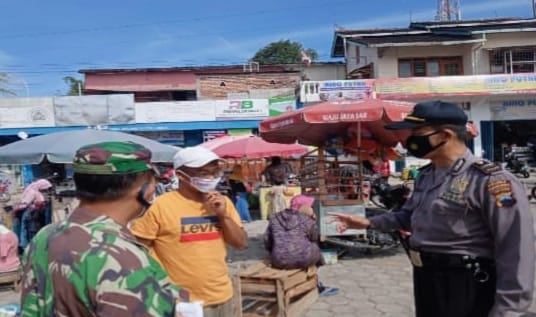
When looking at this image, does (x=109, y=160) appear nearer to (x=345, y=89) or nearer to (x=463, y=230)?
(x=463, y=230)

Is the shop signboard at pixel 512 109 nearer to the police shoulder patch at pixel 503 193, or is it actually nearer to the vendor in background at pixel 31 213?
the vendor in background at pixel 31 213

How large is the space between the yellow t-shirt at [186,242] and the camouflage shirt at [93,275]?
1388 millimetres

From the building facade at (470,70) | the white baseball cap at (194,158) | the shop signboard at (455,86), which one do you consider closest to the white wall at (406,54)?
the building facade at (470,70)

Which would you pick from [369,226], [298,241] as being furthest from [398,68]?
[369,226]

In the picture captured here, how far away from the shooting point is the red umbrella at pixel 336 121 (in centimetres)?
686

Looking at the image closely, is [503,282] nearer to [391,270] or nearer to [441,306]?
[441,306]

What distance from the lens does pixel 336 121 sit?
704cm

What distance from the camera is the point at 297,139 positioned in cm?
859

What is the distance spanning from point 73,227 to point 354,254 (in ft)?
22.6

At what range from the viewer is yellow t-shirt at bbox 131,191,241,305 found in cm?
298

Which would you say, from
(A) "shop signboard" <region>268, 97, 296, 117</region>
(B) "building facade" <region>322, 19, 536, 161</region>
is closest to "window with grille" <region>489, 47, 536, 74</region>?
(B) "building facade" <region>322, 19, 536, 161</region>

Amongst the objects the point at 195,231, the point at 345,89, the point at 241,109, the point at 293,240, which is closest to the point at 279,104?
the point at 241,109

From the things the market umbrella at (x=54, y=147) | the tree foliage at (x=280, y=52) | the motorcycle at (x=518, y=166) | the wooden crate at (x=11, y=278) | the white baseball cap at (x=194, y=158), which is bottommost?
the motorcycle at (x=518, y=166)

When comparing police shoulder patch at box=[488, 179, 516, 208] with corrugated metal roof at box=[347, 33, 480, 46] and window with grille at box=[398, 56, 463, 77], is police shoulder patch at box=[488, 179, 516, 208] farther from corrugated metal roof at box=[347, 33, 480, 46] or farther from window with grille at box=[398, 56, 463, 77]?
window with grille at box=[398, 56, 463, 77]
